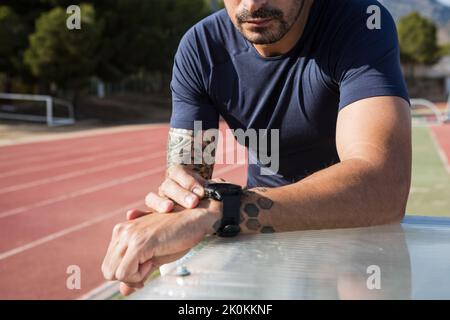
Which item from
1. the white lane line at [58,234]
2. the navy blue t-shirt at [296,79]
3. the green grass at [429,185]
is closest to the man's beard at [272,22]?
the navy blue t-shirt at [296,79]

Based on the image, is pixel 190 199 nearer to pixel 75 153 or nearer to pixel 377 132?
pixel 377 132

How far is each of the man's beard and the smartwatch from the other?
565mm

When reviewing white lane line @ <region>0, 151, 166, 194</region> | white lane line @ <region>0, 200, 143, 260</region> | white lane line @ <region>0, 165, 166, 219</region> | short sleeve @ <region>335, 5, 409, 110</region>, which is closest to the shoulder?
short sleeve @ <region>335, 5, 409, 110</region>

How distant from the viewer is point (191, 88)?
220cm

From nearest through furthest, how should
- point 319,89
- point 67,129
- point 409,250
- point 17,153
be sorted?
1. point 409,250
2. point 319,89
3. point 17,153
4. point 67,129

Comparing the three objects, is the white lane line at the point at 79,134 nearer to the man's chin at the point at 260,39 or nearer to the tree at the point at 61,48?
the tree at the point at 61,48

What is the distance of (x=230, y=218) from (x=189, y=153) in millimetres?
794

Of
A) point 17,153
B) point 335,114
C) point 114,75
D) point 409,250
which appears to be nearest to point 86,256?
point 335,114

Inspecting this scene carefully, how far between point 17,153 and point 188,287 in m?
12.7

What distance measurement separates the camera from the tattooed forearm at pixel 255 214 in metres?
1.46

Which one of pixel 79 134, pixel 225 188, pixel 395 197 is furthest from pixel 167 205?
pixel 79 134

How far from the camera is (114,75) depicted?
24.9m
